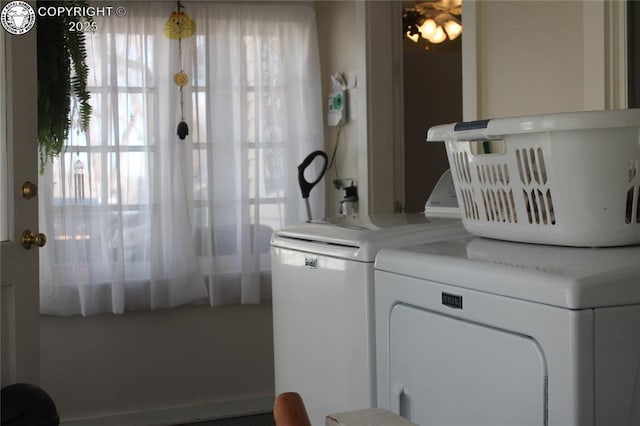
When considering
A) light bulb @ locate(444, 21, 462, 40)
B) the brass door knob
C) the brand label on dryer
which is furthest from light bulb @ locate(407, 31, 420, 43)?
the brand label on dryer

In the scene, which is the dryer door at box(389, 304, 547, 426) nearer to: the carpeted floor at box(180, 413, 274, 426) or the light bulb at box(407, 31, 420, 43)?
the carpeted floor at box(180, 413, 274, 426)

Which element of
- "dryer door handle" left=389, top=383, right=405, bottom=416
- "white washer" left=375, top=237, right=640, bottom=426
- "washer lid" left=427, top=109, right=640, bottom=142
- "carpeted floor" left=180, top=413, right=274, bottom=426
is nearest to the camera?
"white washer" left=375, top=237, right=640, bottom=426

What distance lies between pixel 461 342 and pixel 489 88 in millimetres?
1605

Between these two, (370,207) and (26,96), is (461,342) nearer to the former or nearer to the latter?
(26,96)

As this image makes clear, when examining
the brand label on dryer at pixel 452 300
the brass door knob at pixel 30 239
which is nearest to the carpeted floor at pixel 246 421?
the brass door knob at pixel 30 239

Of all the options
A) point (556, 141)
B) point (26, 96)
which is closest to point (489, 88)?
point (556, 141)

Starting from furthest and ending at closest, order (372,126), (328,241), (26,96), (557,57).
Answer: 1. (372,126)
2. (26,96)
3. (557,57)
4. (328,241)

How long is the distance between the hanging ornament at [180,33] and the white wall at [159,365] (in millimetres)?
965

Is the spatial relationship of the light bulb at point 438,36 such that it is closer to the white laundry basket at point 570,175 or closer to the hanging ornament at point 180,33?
the hanging ornament at point 180,33

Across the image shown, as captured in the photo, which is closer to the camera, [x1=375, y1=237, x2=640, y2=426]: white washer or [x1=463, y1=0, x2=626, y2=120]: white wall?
[x1=375, y1=237, x2=640, y2=426]: white washer

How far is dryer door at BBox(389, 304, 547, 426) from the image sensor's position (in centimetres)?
114

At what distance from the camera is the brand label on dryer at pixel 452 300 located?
1.30 metres

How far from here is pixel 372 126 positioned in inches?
148

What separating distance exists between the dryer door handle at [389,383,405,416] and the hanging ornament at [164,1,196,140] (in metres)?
2.56
